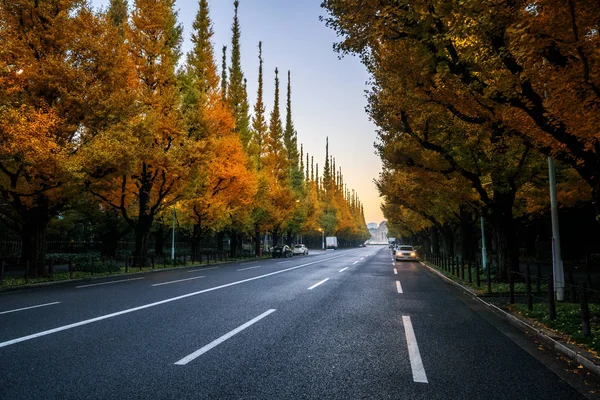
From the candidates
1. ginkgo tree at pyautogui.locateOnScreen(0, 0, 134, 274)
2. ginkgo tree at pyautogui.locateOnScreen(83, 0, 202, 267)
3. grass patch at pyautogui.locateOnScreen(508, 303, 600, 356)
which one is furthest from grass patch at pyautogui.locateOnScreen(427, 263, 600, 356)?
ginkgo tree at pyautogui.locateOnScreen(83, 0, 202, 267)

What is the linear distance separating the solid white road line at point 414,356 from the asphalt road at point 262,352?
0.09 feet

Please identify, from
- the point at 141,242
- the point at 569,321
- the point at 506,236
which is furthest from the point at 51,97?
the point at 506,236

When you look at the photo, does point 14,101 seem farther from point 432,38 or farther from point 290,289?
point 432,38

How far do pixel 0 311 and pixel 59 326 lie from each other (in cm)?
286

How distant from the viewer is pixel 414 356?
5078mm

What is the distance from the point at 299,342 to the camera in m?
5.71

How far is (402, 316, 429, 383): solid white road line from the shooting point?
4.29m

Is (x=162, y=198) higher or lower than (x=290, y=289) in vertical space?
higher

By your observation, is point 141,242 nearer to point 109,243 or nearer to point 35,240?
point 35,240

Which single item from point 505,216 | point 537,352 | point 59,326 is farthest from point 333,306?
point 505,216

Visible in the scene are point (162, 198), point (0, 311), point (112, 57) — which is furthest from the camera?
point (162, 198)

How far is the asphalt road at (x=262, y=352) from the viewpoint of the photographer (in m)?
3.86

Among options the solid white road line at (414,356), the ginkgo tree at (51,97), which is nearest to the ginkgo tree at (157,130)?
the ginkgo tree at (51,97)

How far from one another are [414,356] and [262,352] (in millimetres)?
2072
